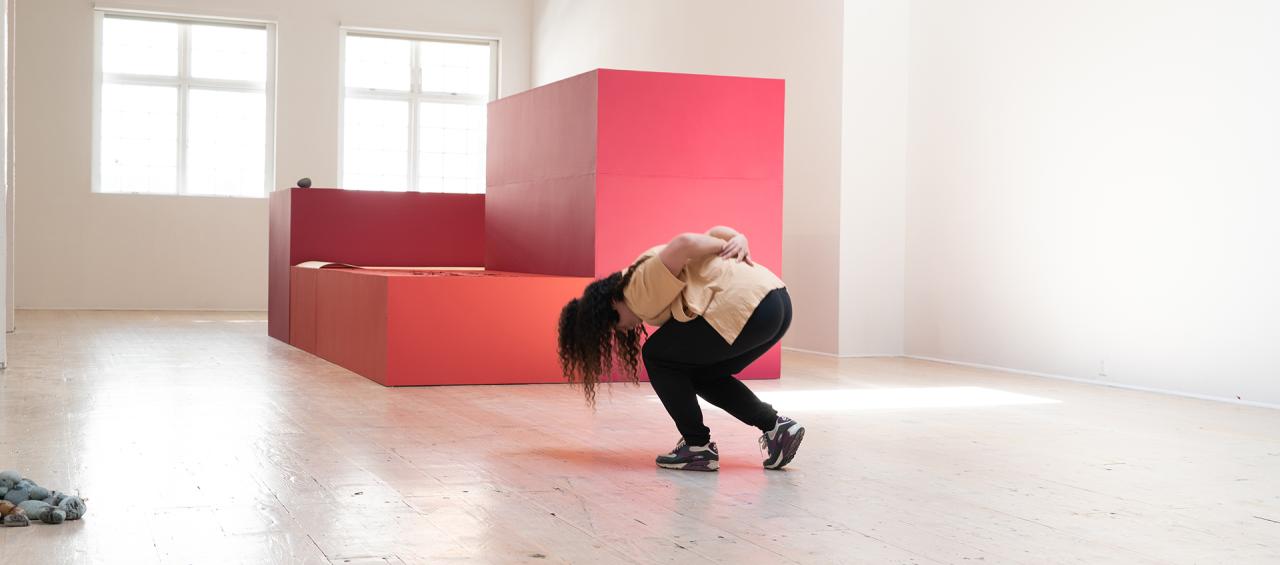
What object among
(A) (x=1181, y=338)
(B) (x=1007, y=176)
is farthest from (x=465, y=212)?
(A) (x=1181, y=338)

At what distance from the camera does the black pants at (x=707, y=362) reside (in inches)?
139

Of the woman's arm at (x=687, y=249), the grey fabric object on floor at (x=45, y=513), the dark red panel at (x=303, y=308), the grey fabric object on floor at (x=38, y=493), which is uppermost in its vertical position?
the woman's arm at (x=687, y=249)

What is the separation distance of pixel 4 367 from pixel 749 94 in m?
4.00

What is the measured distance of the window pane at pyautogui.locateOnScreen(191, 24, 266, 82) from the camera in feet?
43.0

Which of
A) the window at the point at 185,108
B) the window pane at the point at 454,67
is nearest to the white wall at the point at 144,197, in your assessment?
the window at the point at 185,108

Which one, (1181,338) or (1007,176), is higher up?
(1007,176)

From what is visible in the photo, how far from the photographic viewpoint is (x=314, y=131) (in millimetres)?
13266

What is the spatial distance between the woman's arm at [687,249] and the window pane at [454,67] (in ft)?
36.2

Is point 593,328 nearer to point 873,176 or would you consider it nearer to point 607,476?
point 607,476

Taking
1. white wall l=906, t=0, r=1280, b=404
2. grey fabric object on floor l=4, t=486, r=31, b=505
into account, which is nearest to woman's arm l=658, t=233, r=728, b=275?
grey fabric object on floor l=4, t=486, r=31, b=505

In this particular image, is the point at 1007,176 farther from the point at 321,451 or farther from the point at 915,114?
the point at 321,451

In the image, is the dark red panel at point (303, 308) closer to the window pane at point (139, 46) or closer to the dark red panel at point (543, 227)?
the dark red panel at point (543, 227)

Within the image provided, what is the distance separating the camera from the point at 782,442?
3617mm

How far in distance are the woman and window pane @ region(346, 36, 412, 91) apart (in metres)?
10.7
